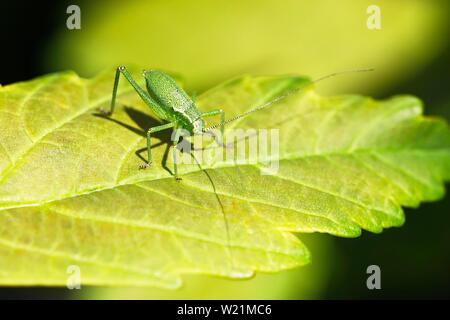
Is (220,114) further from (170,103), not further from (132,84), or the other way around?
(132,84)

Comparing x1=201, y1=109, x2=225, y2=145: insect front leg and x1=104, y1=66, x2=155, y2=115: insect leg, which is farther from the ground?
x1=104, y1=66, x2=155, y2=115: insect leg

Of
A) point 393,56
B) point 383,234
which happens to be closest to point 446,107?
point 393,56

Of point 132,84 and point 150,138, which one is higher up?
point 132,84

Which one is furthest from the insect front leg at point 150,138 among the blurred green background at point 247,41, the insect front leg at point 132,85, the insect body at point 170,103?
the blurred green background at point 247,41

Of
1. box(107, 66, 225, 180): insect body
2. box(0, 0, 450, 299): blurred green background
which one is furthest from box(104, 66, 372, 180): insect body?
box(0, 0, 450, 299): blurred green background

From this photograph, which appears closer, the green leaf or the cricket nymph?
the green leaf

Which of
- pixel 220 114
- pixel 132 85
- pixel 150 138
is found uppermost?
pixel 132 85

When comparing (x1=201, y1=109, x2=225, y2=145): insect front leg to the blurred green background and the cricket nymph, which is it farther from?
the blurred green background

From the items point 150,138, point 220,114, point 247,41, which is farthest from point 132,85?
point 247,41

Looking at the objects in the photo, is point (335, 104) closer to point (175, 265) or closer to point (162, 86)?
point (162, 86)
